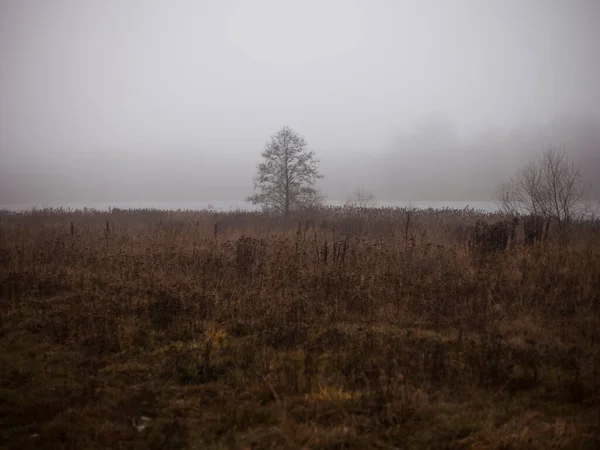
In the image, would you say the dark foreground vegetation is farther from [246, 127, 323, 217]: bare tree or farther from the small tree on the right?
[246, 127, 323, 217]: bare tree

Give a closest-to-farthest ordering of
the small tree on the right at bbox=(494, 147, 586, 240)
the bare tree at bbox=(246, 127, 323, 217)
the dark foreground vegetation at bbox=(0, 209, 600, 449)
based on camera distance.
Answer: the dark foreground vegetation at bbox=(0, 209, 600, 449), the small tree on the right at bbox=(494, 147, 586, 240), the bare tree at bbox=(246, 127, 323, 217)

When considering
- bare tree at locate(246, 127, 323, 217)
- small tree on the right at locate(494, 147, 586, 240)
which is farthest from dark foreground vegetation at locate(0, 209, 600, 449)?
bare tree at locate(246, 127, 323, 217)

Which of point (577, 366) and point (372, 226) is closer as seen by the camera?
point (577, 366)

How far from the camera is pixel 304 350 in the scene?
5.57 meters

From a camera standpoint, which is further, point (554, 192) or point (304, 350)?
point (554, 192)

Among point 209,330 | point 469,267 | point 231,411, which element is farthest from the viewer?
point 469,267

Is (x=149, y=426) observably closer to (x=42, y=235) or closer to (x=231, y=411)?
(x=231, y=411)

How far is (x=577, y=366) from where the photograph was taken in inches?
188

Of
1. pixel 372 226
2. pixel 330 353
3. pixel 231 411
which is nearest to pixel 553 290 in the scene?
pixel 330 353

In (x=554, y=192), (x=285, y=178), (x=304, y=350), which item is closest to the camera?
(x=304, y=350)

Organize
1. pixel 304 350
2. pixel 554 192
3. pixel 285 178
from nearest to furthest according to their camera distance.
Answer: pixel 304 350, pixel 554 192, pixel 285 178

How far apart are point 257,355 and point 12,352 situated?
144 inches

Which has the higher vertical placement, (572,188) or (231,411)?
(572,188)

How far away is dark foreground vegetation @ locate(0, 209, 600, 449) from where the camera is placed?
382 cm
